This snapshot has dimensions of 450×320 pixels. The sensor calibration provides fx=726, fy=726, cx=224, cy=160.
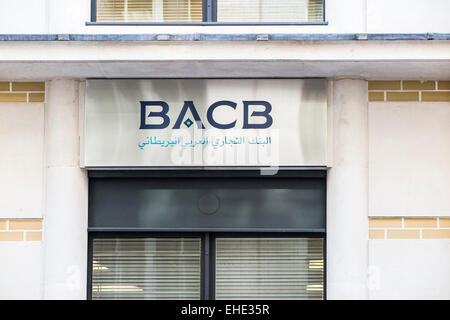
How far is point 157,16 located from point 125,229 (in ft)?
9.30

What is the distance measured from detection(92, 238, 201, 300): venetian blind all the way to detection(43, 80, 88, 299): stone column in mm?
290

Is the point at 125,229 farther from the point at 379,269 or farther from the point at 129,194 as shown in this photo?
the point at 379,269

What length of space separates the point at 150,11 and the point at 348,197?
3.55m

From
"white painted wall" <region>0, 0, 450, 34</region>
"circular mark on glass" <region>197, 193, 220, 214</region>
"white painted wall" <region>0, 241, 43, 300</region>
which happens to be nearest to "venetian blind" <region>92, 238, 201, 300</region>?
"circular mark on glass" <region>197, 193, 220, 214</region>

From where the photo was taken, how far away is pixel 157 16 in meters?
9.59

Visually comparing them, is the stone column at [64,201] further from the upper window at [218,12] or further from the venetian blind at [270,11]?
the venetian blind at [270,11]

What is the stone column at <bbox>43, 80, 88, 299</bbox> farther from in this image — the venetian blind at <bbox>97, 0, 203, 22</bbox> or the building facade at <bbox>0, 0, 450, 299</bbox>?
the venetian blind at <bbox>97, 0, 203, 22</bbox>

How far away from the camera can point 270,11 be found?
956 cm

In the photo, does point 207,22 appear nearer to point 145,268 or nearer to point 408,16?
point 408,16

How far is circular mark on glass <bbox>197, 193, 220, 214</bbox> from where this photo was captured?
951 centimetres

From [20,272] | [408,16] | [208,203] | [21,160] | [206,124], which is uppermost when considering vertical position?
[408,16]

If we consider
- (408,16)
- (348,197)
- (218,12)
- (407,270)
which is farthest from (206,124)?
(407,270)

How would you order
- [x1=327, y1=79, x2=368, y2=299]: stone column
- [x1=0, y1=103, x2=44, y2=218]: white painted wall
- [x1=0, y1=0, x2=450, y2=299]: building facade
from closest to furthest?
1. [x1=327, y1=79, x2=368, y2=299]: stone column
2. [x1=0, y1=0, x2=450, y2=299]: building facade
3. [x1=0, y1=103, x2=44, y2=218]: white painted wall
